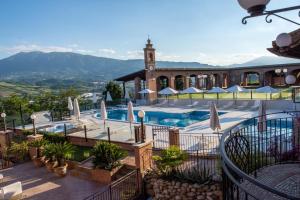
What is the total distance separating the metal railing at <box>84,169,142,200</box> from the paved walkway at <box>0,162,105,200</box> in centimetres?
69

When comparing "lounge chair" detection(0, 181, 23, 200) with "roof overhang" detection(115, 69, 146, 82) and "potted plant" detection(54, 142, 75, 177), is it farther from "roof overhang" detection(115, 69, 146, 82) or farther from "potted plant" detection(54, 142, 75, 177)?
"roof overhang" detection(115, 69, 146, 82)

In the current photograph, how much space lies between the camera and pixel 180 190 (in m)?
8.12

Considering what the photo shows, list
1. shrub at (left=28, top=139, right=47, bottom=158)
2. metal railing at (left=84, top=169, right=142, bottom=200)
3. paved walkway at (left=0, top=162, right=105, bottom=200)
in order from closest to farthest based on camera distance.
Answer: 1. metal railing at (left=84, top=169, right=142, bottom=200)
2. paved walkway at (left=0, top=162, right=105, bottom=200)
3. shrub at (left=28, top=139, right=47, bottom=158)

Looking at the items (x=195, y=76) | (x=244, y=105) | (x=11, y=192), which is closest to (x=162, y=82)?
(x=195, y=76)

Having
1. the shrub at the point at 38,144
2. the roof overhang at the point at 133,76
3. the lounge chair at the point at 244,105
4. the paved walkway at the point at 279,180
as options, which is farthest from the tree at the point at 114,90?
the paved walkway at the point at 279,180

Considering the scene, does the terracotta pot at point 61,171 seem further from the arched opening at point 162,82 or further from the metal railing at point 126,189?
the arched opening at point 162,82

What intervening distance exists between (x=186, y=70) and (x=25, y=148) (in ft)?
77.4

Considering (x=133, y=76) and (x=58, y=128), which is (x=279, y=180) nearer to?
(x=58, y=128)

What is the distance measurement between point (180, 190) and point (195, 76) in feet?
93.1

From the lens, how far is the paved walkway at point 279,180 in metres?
4.36

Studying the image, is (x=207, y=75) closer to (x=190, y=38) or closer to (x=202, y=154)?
(x=190, y=38)

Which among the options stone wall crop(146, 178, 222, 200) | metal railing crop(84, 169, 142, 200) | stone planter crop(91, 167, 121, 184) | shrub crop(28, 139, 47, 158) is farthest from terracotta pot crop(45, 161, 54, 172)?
stone wall crop(146, 178, 222, 200)

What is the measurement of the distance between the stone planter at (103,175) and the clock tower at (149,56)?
19.4 meters

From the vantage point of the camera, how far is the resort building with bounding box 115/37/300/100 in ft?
92.5
